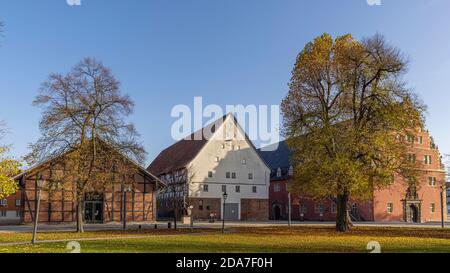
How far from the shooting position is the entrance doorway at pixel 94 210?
50125 mm

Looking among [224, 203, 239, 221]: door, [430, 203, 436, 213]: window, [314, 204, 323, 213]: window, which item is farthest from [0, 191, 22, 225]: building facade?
[430, 203, 436, 213]: window

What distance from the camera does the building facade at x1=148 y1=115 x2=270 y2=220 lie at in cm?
6147

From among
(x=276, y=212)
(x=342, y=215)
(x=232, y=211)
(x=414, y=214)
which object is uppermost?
(x=342, y=215)

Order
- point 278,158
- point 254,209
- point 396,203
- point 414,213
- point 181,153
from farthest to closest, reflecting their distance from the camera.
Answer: point 278,158
point 181,153
point 254,209
point 414,213
point 396,203

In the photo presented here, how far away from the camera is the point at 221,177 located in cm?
6297

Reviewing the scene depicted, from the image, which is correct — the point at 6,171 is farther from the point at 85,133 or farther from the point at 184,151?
the point at 184,151

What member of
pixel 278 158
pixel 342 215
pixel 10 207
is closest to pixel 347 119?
pixel 342 215

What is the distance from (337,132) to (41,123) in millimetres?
19887

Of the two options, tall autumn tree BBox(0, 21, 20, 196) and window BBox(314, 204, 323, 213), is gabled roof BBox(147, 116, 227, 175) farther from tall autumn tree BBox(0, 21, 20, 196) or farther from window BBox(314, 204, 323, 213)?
tall autumn tree BBox(0, 21, 20, 196)

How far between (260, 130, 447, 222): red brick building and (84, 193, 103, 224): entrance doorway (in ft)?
72.2

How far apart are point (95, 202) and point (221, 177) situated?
1801cm

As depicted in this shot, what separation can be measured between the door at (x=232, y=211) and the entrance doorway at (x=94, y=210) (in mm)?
17855
